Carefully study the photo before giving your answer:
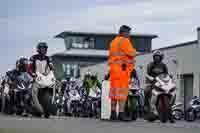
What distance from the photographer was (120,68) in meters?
13.8

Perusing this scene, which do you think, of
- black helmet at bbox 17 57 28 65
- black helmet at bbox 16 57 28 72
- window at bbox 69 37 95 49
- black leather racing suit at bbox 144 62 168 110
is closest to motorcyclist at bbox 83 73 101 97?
black helmet at bbox 16 57 28 72

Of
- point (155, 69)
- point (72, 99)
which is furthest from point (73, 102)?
point (155, 69)

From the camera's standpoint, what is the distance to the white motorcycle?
15141mm

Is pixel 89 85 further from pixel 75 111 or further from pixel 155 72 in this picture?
pixel 155 72

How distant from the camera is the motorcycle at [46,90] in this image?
16.1 meters

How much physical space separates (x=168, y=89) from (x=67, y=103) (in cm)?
1675

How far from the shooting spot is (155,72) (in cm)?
1563

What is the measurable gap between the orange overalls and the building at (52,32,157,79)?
80887mm

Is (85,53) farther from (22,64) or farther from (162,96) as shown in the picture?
(162,96)

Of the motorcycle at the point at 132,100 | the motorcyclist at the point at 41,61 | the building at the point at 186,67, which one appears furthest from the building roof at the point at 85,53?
the motorcyclist at the point at 41,61

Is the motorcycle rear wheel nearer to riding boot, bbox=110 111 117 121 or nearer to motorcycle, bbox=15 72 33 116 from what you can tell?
riding boot, bbox=110 111 117 121

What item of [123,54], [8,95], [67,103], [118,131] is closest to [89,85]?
[8,95]

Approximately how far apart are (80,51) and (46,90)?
8218cm

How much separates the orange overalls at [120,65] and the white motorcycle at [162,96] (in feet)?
5.29
